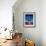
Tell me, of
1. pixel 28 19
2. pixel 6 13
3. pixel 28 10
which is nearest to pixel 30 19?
pixel 28 19

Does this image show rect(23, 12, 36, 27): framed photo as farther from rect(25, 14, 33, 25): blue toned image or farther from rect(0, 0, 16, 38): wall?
rect(0, 0, 16, 38): wall

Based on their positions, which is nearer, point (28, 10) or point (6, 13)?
point (6, 13)

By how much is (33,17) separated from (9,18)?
1533 millimetres

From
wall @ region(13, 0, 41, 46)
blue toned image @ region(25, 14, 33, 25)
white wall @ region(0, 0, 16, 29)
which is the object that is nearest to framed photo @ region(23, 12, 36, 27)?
blue toned image @ region(25, 14, 33, 25)

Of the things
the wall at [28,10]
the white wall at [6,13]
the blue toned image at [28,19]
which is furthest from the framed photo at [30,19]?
the white wall at [6,13]

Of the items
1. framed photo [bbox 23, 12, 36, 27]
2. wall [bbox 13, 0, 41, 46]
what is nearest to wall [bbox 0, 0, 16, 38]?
wall [bbox 13, 0, 41, 46]

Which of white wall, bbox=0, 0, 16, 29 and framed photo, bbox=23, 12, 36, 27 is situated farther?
framed photo, bbox=23, 12, 36, 27

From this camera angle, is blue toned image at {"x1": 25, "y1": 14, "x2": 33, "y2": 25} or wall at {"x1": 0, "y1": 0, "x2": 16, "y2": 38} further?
blue toned image at {"x1": 25, "y1": 14, "x2": 33, "y2": 25}

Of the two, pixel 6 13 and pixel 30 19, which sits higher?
pixel 6 13

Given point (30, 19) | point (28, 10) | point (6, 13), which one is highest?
point (28, 10)

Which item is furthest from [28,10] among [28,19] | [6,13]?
[6,13]

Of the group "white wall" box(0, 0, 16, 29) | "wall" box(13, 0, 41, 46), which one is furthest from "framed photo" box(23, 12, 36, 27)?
"white wall" box(0, 0, 16, 29)

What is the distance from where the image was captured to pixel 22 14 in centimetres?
589

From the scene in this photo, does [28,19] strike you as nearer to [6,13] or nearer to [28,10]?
[28,10]
